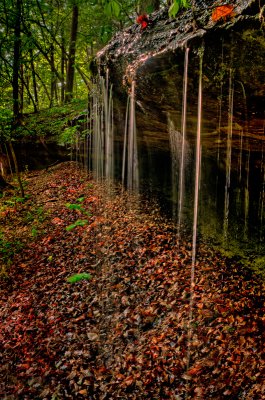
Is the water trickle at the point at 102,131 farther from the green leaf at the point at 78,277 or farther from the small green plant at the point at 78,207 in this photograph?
the green leaf at the point at 78,277

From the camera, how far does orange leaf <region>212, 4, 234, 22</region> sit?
10.7ft

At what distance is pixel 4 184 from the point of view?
35.0ft

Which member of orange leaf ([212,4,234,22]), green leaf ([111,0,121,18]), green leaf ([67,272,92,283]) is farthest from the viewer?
green leaf ([67,272,92,283])

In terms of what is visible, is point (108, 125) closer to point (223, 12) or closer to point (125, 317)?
point (223, 12)

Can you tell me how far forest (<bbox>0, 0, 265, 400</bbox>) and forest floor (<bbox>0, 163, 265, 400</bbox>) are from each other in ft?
0.07

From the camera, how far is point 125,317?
15.1 ft

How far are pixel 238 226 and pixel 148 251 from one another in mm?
2348

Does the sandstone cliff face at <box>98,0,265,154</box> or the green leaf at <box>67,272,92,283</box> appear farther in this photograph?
the green leaf at <box>67,272,92,283</box>

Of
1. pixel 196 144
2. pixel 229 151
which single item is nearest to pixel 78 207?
pixel 196 144

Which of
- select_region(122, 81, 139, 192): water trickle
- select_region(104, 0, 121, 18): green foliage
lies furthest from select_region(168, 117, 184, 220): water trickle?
select_region(104, 0, 121, 18): green foliage

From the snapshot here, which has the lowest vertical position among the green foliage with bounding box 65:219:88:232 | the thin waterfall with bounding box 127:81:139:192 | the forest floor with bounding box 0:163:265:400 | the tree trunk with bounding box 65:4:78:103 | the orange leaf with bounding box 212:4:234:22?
the forest floor with bounding box 0:163:265:400

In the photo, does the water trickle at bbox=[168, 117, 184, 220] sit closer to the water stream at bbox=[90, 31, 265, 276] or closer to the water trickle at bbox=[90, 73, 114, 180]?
the water stream at bbox=[90, 31, 265, 276]

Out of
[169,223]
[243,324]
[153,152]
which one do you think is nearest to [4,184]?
[153,152]

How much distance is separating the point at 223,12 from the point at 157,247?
4.40m
